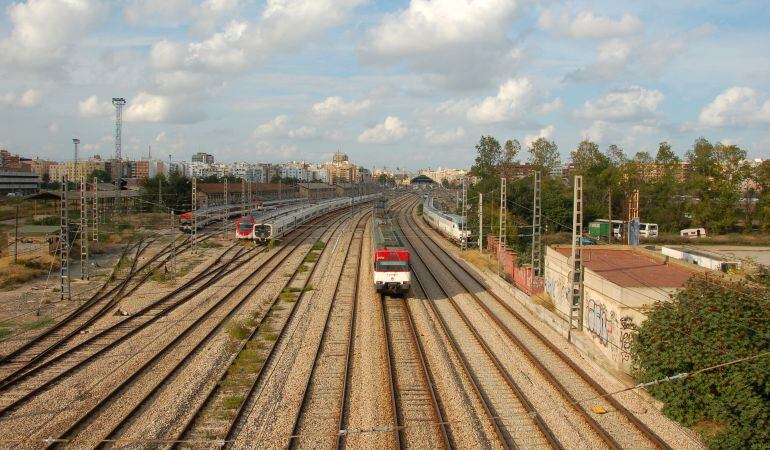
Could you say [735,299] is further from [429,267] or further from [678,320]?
[429,267]

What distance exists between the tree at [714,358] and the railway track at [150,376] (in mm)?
11982

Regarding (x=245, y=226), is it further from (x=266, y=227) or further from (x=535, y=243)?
(x=535, y=243)

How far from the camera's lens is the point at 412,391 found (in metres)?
14.8

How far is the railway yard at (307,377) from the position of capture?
12039mm

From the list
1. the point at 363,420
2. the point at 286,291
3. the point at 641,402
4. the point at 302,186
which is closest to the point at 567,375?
the point at 641,402

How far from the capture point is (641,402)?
1394cm

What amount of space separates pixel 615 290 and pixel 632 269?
6181mm

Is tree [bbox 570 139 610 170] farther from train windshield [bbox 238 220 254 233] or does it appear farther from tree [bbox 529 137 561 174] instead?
train windshield [bbox 238 220 254 233]

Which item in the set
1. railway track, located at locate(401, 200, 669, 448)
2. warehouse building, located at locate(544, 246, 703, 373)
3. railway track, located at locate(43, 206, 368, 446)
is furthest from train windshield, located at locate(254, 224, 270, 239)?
warehouse building, located at locate(544, 246, 703, 373)

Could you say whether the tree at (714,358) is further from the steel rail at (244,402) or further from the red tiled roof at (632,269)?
the steel rail at (244,402)

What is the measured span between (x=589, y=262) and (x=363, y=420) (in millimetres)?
14748

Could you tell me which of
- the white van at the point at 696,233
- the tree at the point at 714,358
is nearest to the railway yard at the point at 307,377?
the tree at the point at 714,358

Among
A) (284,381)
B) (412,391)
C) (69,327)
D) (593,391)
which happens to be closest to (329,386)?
(284,381)

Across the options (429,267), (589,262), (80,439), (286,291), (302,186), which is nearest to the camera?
(80,439)
